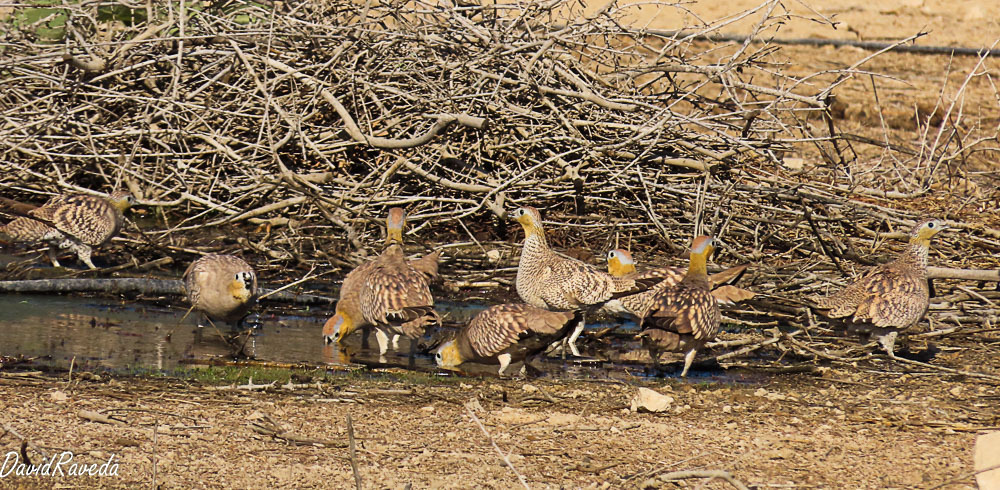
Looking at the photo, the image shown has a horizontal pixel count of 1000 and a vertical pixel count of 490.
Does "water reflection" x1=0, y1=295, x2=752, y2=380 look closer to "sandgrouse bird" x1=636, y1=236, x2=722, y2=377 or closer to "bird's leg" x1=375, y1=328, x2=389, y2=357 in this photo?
"bird's leg" x1=375, y1=328, x2=389, y2=357

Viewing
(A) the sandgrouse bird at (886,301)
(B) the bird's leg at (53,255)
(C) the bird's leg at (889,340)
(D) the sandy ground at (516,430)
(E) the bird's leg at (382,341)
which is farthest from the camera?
(B) the bird's leg at (53,255)

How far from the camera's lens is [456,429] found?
17.4ft

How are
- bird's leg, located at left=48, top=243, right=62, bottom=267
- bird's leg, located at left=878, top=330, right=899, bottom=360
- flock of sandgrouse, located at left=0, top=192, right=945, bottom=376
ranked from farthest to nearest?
1. bird's leg, located at left=48, top=243, right=62, bottom=267
2. bird's leg, located at left=878, top=330, right=899, bottom=360
3. flock of sandgrouse, located at left=0, top=192, right=945, bottom=376

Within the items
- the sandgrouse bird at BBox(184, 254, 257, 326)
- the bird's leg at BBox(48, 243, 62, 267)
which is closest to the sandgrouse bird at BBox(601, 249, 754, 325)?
the sandgrouse bird at BBox(184, 254, 257, 326)

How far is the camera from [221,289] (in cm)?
729

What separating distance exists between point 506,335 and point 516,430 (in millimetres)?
1246

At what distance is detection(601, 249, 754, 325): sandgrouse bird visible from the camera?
290 inches

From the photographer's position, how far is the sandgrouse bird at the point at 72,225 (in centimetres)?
871

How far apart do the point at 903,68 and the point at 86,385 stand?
54.8 ft

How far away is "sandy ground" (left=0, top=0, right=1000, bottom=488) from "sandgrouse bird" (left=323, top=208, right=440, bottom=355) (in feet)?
1.66

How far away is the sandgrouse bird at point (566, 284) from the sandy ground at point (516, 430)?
101 centimetres

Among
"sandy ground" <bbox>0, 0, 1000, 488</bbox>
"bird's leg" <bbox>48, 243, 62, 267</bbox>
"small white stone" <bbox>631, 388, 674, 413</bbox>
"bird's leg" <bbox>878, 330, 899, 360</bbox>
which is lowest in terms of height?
"sandy ground" <bbox>0, 0, 1000, 488</bbox>

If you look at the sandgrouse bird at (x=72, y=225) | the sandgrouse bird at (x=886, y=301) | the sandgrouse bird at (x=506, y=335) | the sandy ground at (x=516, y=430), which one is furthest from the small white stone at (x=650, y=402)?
the sandgrouse bird at (x=72, y=225)

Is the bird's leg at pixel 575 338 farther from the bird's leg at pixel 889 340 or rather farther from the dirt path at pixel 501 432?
the bird's leg at pixel 889 340
